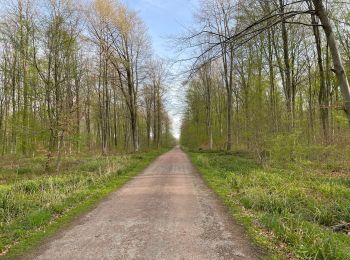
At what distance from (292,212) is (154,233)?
3912 mm

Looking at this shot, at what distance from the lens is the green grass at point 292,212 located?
520 cm

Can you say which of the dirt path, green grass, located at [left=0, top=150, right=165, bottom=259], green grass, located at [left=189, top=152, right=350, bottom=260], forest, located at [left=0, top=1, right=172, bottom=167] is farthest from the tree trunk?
forest, located at [left=0, top=1, right=172, bottom=167]

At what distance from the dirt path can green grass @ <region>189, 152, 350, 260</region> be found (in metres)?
0.52

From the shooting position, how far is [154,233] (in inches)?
244

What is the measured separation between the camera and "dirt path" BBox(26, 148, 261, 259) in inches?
202

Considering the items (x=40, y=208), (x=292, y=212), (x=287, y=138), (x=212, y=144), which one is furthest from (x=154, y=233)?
(x=212, y=144)

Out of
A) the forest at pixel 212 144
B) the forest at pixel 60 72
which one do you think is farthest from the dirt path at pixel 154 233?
the forest at pixel 60 72

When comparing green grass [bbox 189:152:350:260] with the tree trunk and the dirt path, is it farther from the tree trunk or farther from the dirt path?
the tree trunk

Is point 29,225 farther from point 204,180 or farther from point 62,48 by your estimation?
point 62,48

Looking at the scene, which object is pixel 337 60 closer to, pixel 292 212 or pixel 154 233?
pixel 292 212

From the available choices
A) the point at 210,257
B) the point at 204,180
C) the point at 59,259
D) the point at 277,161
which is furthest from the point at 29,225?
the point at 277,161

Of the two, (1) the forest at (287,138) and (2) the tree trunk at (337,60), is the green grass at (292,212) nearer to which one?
(1) the forest at (287,138)

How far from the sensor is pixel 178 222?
7.02m

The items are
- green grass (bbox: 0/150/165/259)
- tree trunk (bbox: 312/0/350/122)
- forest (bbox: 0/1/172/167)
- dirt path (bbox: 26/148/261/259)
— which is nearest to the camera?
dirt path (bbox: 26/148/261/259)
